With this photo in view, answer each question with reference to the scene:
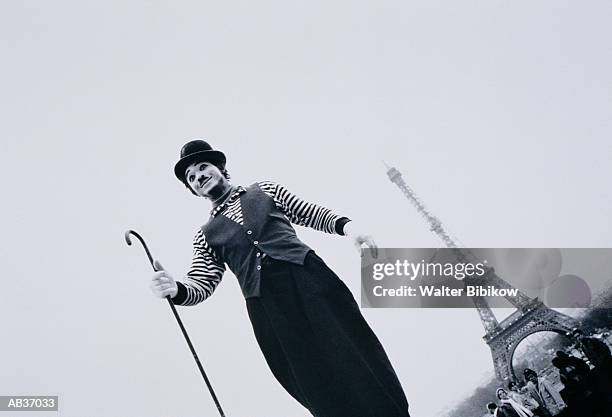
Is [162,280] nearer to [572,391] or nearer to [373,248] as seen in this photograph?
[373,248]

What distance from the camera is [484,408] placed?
270 cm

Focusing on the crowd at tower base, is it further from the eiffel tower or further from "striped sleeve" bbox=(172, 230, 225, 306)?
"striped sleeve" bbox=(172, 230, 225, 306)

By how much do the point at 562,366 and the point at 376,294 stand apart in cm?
97

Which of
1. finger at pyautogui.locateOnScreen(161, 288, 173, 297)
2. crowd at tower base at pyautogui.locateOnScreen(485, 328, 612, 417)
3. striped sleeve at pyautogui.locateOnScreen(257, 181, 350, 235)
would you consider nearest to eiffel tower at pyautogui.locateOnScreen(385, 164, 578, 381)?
crowd at tower base at pyautogui.locateOnScreen(485, 328, 612, 417)

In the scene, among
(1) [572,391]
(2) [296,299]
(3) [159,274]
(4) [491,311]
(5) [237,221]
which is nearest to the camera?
(3) [159,274]

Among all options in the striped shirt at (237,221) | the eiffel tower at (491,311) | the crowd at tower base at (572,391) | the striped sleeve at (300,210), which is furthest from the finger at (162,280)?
the crowd at tower base at (572,391)

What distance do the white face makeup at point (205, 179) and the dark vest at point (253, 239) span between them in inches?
5.0

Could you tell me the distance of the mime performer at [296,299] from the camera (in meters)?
1.68

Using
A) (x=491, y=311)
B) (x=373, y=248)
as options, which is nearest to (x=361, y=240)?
(x=373, y=248)

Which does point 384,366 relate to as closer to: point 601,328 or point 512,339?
point 601,328

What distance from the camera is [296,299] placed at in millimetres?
1811

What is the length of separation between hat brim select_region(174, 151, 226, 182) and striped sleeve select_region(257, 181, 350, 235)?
24cm

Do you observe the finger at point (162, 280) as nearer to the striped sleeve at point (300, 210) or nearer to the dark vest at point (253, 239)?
the dark vest at point (253, 239)

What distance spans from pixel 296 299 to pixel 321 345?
197mm
